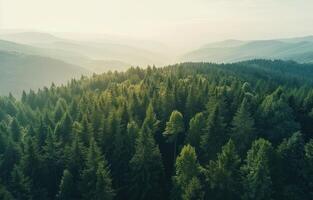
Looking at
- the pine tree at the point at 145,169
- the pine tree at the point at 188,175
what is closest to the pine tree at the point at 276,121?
the pine tree at the point at 145,169

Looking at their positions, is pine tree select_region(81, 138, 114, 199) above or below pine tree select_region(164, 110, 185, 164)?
below

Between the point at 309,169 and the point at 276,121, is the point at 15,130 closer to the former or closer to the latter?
the point at 276,121

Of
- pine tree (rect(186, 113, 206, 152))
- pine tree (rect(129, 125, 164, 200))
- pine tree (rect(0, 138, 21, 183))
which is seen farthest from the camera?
pine tree (rect(186, 113, 206, 152))

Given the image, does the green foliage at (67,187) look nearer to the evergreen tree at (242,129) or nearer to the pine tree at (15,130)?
the pine tree at (15,130)

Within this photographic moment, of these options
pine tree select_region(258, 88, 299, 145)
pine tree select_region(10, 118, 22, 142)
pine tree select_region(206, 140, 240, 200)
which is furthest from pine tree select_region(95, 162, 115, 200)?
pine tree select_region(258, 88, 299, 145)

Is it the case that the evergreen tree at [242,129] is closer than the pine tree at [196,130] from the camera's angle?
No

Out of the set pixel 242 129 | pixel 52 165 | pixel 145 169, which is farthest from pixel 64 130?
pixel 242 129

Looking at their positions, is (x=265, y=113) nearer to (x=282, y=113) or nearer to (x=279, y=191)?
(x=282, y=113)

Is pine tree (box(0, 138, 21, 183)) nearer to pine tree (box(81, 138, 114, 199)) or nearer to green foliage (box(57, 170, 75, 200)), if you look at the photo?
green foliage (box(57, 170, 75, 200))
